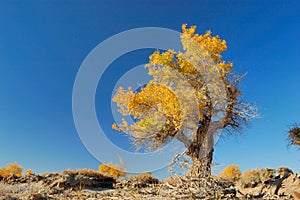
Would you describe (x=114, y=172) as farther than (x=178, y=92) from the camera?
Yes

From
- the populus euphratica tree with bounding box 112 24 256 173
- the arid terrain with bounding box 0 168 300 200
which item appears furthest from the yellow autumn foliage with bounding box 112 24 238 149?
the arid terrain with bounding box 0 168 300 200

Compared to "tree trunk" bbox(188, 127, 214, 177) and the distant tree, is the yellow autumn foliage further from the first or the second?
the distant tree

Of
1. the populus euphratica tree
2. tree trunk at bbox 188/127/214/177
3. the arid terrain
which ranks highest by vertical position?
the populus euphratica tree

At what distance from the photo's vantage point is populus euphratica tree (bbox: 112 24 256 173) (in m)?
13.3

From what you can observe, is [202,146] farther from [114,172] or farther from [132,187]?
[114,172]

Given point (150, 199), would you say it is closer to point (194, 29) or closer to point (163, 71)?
point (163, 71)

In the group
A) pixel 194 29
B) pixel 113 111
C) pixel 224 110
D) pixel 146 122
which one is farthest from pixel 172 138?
pixel 194 29

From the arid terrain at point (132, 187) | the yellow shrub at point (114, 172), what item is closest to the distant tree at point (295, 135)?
the arid terrain at point (132, 187)

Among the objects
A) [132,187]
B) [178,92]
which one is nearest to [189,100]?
[178,92]

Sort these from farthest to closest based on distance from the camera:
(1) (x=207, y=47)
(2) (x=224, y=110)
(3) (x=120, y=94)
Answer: (3) (x=120, y=94) → (1) (x=207, y=47) → (2) (x=224, y=110)

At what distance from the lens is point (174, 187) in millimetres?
5500

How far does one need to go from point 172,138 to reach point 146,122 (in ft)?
5.96

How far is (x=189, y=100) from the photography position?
43.4 feet

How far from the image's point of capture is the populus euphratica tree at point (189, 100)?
13.3 metres
